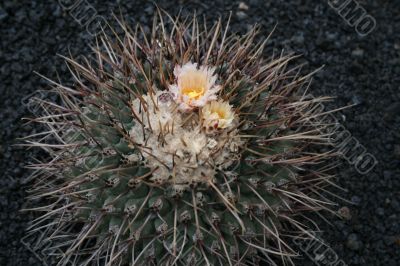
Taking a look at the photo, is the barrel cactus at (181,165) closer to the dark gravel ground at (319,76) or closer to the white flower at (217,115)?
the white flower at (217,115)

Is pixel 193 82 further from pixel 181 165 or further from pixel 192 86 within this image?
pixel 181 165

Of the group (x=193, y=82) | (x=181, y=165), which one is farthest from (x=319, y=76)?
(x=181, y=165)

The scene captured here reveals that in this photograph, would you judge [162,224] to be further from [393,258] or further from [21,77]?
[21,77]

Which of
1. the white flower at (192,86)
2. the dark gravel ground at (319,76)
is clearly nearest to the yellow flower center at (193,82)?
the white flower at (192,86)

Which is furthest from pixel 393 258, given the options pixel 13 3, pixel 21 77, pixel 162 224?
pixel 13 3

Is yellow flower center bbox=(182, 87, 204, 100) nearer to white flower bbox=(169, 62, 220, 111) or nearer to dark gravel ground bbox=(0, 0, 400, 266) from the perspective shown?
white flower bbox=(169, 62, 220, 111)

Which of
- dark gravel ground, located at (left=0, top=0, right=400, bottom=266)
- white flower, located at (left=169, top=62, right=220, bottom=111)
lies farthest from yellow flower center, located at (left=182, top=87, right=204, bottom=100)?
dark gravel ground, located at (left=0, top=0, right=400, bottom=266)
